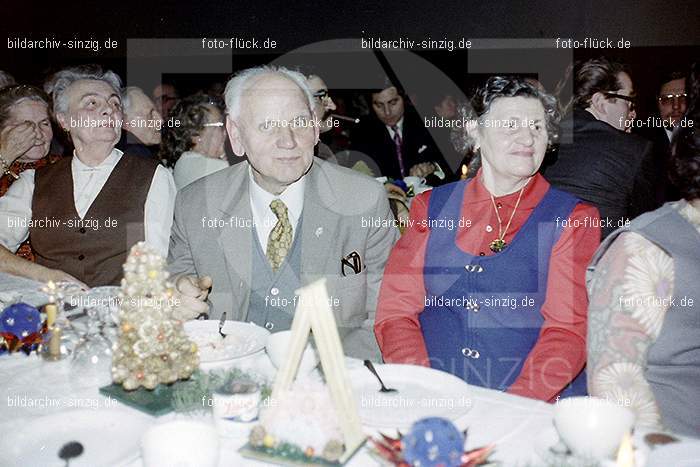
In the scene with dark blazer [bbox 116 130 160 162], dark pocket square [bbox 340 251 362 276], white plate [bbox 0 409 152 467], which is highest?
dark blazer [bbox 116 130 160 162]

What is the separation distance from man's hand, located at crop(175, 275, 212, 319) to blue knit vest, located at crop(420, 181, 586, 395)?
86cm

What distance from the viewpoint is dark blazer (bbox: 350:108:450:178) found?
7598 mm

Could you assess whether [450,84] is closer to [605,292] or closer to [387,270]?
[387,270]

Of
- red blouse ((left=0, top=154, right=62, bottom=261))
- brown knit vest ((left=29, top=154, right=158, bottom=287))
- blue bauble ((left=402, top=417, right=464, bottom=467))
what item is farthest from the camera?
red blouse ((left=0, top=154, right=62, bottom=261))

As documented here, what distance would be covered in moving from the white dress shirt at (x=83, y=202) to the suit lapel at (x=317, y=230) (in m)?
1.04

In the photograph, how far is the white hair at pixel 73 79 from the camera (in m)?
3.42

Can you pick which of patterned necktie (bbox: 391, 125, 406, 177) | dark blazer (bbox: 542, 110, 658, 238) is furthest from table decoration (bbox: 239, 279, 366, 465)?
patterned necktie (bbox: 391, 125, 406, 177)

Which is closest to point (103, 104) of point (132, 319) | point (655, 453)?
point (132, 319)

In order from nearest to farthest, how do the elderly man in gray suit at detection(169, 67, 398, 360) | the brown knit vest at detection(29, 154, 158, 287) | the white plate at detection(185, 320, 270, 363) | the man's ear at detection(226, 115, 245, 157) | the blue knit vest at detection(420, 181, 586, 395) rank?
the white plate at detection(185, 320, 270, 363) < the blue knit vest at detection(420, 181, 586, 395) < the elderly man in gray suit at detection(169, 67, 398, 360) < the man's ear at detection(226, 115, 245, 157) < the brown knit vest at detection(29, 154, 158, 287)

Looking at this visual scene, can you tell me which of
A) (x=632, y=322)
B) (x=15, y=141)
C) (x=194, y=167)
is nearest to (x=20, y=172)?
(x=15, y=141)

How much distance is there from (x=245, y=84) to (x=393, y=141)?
506 cm

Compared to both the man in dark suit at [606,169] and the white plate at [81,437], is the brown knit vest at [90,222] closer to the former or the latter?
the white plate at [81,437]

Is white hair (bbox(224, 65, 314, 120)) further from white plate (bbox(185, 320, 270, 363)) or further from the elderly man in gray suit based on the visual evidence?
white plate (bbox(185, 320, 270, 363))

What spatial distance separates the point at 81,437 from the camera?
1.48m
